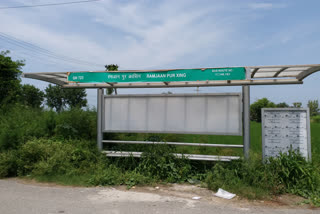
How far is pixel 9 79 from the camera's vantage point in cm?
1241

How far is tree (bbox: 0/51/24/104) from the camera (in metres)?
12.0

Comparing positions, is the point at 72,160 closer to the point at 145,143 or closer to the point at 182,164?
the point at 145,143

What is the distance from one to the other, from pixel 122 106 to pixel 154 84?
1118 mm

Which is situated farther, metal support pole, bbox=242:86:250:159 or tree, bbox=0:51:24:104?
tree, bbox=0:51:24:104

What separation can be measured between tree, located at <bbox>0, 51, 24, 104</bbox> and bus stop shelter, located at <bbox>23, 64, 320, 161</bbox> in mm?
5816

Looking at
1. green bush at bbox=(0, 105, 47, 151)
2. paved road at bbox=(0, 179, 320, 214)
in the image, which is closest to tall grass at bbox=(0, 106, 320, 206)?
green bush at bbox=(0, 105, 47, 151)

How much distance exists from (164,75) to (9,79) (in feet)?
30.7

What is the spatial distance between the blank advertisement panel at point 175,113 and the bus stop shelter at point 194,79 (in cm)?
20

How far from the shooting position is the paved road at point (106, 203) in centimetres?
443

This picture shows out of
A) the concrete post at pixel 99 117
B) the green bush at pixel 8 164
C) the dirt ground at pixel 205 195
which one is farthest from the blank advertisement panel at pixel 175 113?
the green bush at pixel 8 164

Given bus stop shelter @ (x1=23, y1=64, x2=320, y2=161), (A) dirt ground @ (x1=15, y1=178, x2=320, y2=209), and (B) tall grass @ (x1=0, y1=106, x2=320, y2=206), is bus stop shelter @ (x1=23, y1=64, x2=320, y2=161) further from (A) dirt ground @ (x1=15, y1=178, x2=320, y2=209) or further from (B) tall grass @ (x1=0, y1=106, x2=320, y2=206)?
(A) dirt ground @ (x1=15, y1=178, x2=320, y2=209)

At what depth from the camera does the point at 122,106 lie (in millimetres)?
7332

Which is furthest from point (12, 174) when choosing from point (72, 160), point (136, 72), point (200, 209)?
point (200, 209)

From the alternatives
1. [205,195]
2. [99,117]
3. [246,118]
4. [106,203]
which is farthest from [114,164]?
[246,118]
